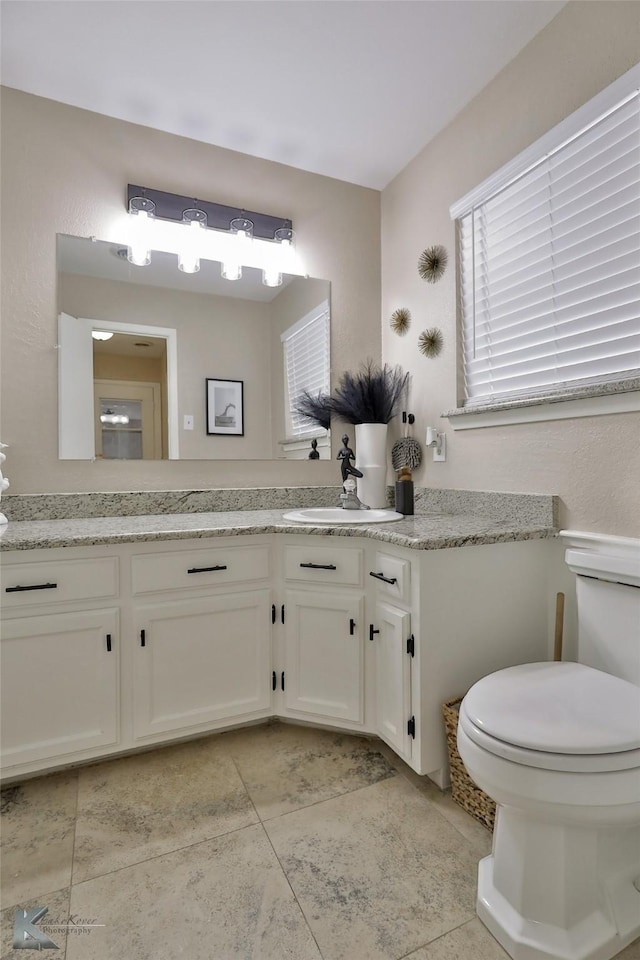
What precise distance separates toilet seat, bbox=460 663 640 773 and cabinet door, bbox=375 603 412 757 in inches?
13.4

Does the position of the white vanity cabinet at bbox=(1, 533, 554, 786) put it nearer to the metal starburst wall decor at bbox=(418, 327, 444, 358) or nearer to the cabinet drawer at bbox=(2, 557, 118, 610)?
the cabinet drawer at bbox=(2, 557, 118, 610)

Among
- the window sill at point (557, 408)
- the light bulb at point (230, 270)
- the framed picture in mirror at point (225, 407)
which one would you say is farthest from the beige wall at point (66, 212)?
the window sill at point (557, 408)

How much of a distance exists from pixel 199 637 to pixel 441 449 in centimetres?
126

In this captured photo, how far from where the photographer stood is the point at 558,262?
1.63 m

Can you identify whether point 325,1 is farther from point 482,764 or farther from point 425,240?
point 482,764

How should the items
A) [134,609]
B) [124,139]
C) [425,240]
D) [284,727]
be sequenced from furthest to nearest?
[425,240]
[124,139]
[284,727]
[134,609]

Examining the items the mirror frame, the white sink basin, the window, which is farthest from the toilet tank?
the mirror frame

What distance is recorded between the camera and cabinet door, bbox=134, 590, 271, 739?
5.36 feet

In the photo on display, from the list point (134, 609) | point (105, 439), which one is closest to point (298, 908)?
point (134, 609)

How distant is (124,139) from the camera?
6.81 ft

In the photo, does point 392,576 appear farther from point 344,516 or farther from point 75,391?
point 75,391

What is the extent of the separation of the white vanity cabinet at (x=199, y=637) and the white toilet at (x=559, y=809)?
859mm

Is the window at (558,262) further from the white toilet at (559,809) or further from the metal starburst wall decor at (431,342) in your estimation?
the white toilet at (559,809)

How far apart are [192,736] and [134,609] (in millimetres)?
558
